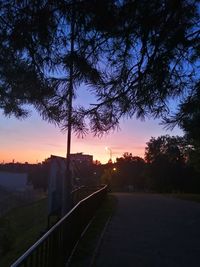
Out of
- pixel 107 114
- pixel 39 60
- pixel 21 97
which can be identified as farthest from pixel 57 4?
pixel 107 114

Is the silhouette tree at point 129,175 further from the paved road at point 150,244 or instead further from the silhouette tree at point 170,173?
the paved road at point 150,244

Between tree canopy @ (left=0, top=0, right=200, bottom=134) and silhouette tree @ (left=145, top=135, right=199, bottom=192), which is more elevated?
silhouette tree @ (left=145, top=135, right=199, bottom=192)

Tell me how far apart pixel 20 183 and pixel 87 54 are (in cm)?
11172

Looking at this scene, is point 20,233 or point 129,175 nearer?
point 20,233

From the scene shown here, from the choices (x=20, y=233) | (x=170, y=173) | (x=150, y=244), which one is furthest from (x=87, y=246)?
(x=170, y=173)

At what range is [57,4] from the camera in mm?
7051

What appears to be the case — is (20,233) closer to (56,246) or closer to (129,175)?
(56,246)

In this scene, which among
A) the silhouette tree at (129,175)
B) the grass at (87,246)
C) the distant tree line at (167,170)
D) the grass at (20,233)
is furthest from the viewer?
Answer: the silhouette tree at (129,175)

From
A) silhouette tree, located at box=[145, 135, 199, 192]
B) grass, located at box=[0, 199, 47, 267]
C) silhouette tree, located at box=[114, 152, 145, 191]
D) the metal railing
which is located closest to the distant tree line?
silhouette tree, located at box=[145, 135, 199, 192]

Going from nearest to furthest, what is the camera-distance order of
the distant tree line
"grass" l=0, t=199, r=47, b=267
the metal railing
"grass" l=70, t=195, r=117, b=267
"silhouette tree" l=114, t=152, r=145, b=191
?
the metal railing < "grass" l=70, t=195, r=117, b=267 < "grass" l=0, t=199, r=47, b=267 < the distant tree line < "silhouette tree" l=114, t=152, r=145, b=191

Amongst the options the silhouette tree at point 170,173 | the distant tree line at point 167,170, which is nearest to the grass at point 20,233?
the distant tree line at point 167,170

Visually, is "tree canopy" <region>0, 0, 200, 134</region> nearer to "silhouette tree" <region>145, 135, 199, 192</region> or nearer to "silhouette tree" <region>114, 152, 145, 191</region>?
"silhouette tree" <region>145, 135, 199, 192</region>

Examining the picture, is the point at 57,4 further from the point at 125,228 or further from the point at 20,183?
the point at 20,183

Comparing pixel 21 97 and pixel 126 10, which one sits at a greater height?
pixel 126 10
